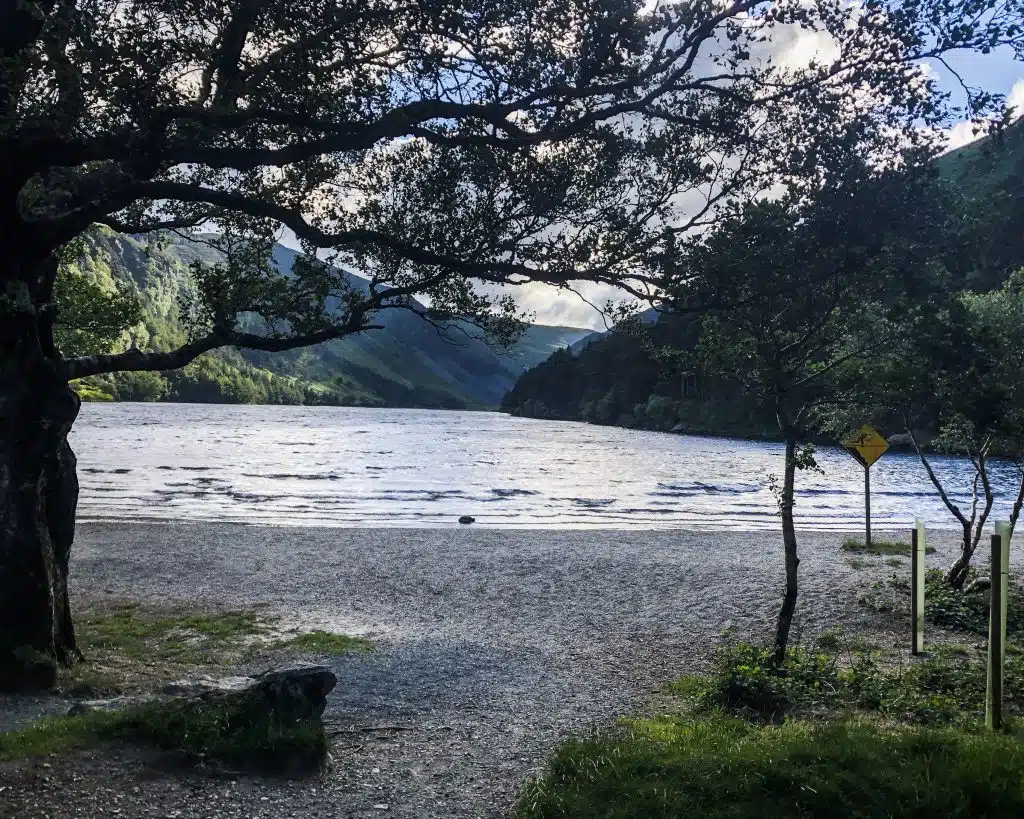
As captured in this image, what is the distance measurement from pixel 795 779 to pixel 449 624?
10220 mm

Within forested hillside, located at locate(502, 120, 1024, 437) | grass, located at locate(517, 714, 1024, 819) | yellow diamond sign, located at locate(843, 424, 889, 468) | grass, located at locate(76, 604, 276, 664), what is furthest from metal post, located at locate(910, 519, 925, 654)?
yellow diamond sign, located at locate(843, 424, 889, 468)

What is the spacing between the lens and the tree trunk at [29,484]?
9195mm

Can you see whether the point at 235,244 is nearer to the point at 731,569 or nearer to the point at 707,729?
the point at 707,729

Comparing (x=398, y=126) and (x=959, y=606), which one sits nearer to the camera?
(x=398, y=126)

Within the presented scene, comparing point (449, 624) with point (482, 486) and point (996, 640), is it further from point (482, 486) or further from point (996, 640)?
point (482, 486)

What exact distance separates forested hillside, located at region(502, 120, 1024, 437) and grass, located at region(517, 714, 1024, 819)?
207 inches

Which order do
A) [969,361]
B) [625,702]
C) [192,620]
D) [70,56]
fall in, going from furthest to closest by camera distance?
1. [192,620]
2. [969,361]
3. [625,702]
4. [70,56]

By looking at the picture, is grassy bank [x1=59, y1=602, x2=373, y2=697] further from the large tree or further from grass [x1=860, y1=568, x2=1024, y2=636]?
grass [x1=860, y1=568, x2=1024, y2=636]

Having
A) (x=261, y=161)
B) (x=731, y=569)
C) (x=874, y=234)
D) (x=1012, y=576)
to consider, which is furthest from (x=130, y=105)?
(x=1012, y=576)

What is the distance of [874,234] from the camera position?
8.91m

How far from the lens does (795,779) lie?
19.2 ft

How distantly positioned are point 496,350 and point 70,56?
280 inches

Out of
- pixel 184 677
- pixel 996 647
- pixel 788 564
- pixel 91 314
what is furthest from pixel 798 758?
pixel 91 314

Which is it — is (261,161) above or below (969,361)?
above
